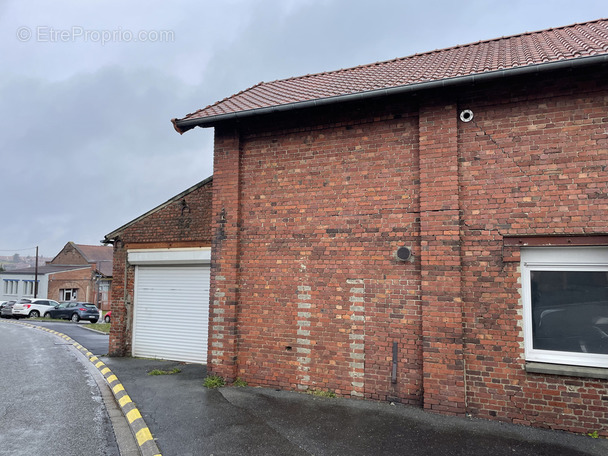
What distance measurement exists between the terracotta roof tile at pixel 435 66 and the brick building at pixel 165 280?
8.16ft

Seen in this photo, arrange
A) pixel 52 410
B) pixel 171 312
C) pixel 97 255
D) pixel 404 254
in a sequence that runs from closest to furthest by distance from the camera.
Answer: pixel 404 254 < pixel 52 410 < pixel 171 312 < pixel 97 255

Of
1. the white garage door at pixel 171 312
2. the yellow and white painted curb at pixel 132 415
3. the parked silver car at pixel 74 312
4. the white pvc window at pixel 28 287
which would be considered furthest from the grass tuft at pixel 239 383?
the white pvc window at pixel 28 287

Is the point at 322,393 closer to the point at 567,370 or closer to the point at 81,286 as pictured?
the point at 567,370

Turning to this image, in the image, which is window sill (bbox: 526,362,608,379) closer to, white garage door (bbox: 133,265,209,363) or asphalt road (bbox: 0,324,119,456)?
asphalt road (bbox: 0,324,119,456)

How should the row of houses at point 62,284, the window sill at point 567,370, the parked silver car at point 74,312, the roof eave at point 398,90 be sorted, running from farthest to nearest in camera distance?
1. the row of houses at point 62,284
2. the parked silver car at point 74,312
3. the roof eave at point 398,90
4. the window sill at point 567,370

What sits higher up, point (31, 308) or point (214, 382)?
point (214, 382)

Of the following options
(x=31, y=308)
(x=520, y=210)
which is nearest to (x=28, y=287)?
(x=31, y=308)

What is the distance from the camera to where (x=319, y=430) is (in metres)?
4.85

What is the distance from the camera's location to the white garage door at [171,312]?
9117 millimetres

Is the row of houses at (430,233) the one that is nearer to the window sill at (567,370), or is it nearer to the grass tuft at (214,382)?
the window sill at (567,370)

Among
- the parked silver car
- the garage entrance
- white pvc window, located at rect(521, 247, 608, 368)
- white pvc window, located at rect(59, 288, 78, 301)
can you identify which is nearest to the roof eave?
white pvc window, located at rect(521, 247, 608, 368)

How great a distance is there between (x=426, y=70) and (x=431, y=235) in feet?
9.46

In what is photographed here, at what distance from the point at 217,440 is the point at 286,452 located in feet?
2.93

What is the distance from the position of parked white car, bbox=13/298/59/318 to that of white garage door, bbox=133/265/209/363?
25.8m
